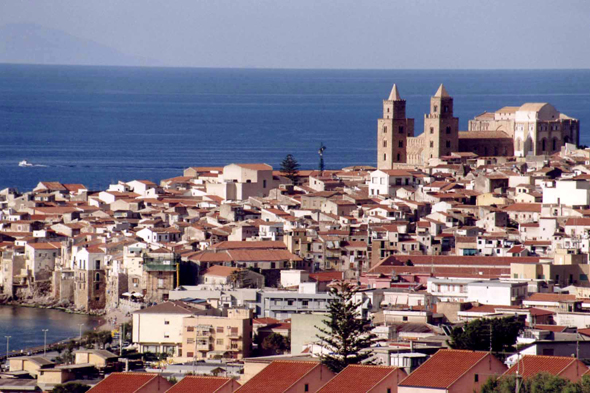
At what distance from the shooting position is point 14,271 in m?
50.1

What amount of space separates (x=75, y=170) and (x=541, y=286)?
53366mm

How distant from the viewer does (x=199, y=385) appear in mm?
22781

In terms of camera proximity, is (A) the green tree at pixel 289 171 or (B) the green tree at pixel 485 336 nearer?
(B) the green tree at pixel 485 336

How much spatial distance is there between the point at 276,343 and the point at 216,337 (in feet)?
4.44

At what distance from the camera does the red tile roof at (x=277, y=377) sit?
72.9ft

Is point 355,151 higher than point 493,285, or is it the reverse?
point 355,151

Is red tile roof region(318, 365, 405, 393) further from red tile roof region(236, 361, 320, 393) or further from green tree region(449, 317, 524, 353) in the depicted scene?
green tree region(449, 317, 524, 353)

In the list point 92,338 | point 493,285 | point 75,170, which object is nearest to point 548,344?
point 493,285

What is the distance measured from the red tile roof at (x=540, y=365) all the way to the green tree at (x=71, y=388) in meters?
6.60

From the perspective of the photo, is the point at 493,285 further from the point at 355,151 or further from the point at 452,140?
the point at 355,151

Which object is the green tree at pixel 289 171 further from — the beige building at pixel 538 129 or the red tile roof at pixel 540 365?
the red tile roof at pixel 540 365

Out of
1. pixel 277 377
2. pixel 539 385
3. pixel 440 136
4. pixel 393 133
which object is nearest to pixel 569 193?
pixel 440 136

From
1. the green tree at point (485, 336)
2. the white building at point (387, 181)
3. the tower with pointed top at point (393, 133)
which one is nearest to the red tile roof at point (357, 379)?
the green tree at point (485, 336)

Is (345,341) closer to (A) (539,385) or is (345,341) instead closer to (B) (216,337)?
Result: (A) (539,385)
